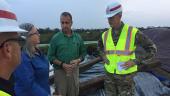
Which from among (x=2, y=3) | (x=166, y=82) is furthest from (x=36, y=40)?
(x=166, y=82)

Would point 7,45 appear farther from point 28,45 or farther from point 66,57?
point 66,57

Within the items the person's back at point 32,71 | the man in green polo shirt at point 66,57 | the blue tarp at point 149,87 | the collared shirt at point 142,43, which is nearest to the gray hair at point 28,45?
the person's back at point 32,71

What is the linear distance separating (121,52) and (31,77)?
1.71 m

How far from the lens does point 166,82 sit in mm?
7781

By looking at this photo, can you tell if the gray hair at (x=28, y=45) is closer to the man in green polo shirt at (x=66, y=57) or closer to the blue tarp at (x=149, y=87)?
the man in green polo shirt at (x=66, y=57)

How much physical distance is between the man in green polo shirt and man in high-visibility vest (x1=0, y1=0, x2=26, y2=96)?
3997 mm

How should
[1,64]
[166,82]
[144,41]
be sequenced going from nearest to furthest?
[1,64], [144,41], [166,82]

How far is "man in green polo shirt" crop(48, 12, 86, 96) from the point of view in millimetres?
6043

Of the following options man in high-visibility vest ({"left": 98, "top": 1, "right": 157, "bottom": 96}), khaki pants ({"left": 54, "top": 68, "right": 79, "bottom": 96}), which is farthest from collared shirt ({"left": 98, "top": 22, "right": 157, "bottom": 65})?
khaki pants ({"left": 54, "top": 68, "right": 79, "bottom": 96})

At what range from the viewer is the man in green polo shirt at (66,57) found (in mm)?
6043

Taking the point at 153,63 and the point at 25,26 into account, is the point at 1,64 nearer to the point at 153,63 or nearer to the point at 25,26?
the point at 25,26

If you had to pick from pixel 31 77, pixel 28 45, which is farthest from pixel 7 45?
pixel 28 45

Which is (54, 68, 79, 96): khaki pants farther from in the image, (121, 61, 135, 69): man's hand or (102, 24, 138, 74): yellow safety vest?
(121, 61, 135, 69): man's hand

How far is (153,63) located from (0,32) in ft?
21.1
